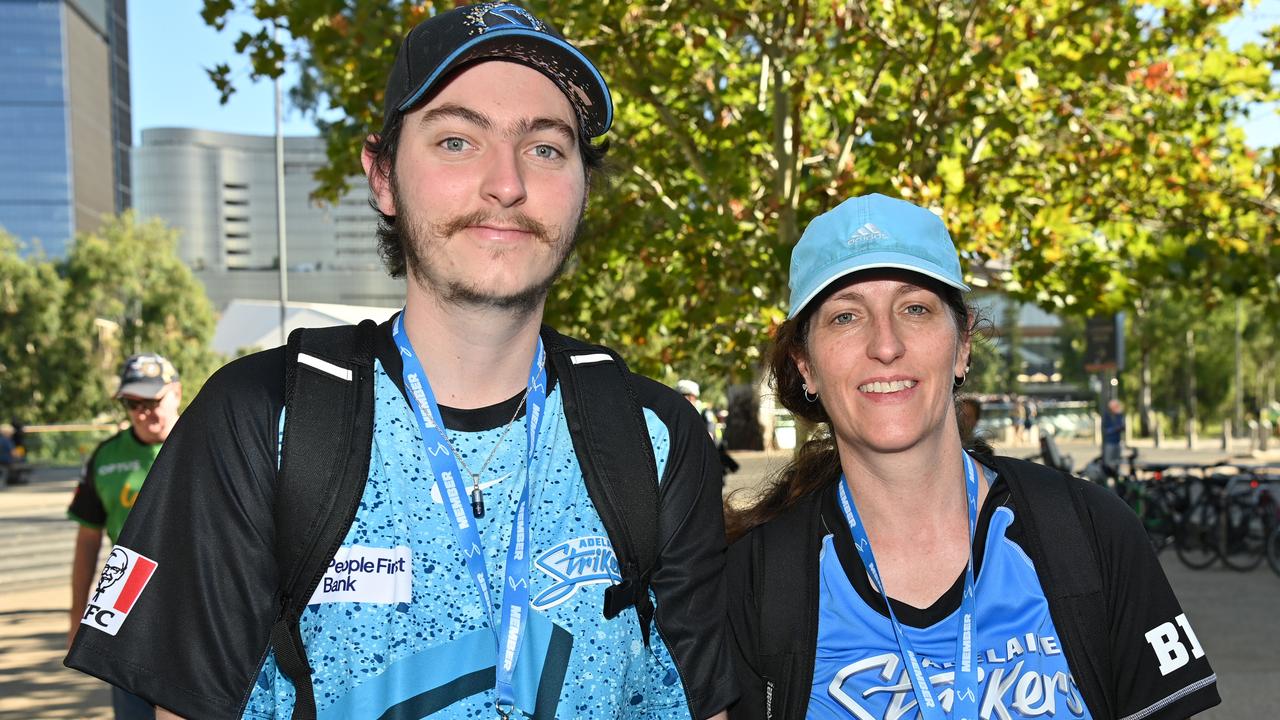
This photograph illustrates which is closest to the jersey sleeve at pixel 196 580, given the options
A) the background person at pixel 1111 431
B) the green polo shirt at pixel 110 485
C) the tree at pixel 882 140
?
the green polo shirt at pixel 110 485

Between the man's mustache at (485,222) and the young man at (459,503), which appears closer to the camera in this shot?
the young man at (459,503)

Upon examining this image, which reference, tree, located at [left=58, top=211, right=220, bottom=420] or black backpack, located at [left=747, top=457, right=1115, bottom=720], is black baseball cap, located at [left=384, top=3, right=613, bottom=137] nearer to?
black backpack, located at [left=747, top=457, right=1115, bottom=720]

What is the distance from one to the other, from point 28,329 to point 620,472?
56109 mm

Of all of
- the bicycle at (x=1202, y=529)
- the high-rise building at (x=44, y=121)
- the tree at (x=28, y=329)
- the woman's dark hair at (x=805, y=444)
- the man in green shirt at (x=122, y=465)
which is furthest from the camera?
the high-rise building at (x=44, y=121)

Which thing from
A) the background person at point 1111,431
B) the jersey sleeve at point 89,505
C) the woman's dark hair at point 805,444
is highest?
the woman's dark hair at point 805,444

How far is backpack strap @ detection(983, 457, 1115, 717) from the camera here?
2293 mm

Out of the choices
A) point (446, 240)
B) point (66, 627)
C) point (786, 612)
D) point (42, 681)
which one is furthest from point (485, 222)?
point (66, 627)

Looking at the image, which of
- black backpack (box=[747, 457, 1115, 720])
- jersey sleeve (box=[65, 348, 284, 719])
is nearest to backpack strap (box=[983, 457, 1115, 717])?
black backpack (box=[747, 457, 1115, 720])

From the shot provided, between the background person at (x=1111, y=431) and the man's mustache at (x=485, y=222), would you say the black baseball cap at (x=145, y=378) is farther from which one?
the background person at (x=1111, y=431)

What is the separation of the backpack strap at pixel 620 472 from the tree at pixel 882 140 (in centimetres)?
576

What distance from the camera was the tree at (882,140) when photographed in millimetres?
8461

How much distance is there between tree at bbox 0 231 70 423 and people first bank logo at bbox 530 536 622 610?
54917mm

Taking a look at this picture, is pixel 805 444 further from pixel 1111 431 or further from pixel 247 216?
pixel 247 216

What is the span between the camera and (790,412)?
307cm
